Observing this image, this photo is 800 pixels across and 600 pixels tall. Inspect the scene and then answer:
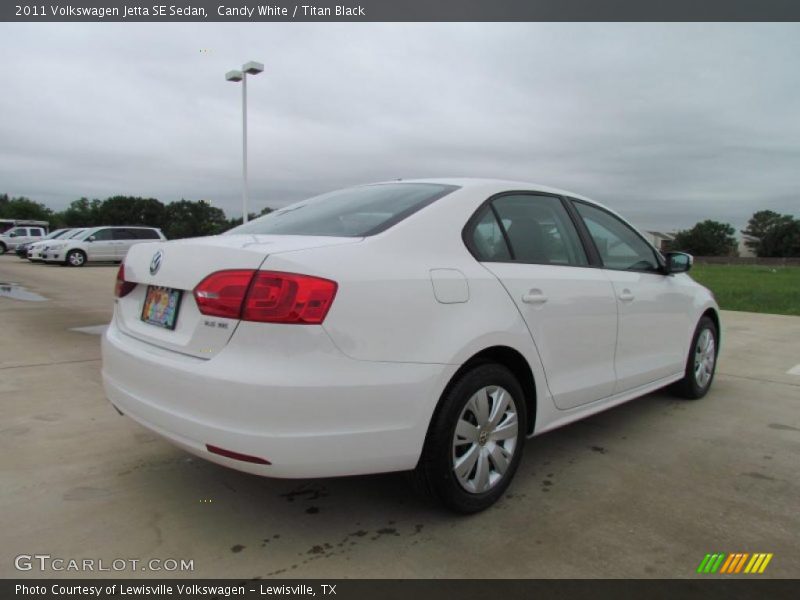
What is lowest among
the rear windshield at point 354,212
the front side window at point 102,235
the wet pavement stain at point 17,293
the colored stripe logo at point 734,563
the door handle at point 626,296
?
the colored stripe logo at point 734,563

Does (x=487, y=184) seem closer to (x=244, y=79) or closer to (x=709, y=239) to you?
(x=244, y=79)

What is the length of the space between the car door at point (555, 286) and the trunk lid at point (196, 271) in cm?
85

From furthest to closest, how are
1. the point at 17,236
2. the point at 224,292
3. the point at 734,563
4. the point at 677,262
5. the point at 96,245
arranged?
1. the point at 17,236
2. the point at 96,245
3. the point at 677,262
4. the point at 734,563
5. the point at 224,292

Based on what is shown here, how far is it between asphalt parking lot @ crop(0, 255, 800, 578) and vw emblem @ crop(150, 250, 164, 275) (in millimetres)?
1095

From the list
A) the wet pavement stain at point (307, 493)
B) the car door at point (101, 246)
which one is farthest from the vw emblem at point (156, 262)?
the car door at point (101, 246)

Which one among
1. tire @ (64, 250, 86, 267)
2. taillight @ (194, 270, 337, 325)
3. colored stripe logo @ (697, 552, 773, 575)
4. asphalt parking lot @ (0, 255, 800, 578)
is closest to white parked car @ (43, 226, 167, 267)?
tire @ (64, 250, 86, 267)

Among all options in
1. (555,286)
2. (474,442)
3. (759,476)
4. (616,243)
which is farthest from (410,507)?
(616,243)

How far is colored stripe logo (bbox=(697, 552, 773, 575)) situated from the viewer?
233cm

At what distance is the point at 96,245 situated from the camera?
77.6ft

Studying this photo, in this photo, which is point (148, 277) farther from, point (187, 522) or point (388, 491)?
point (388, 491)

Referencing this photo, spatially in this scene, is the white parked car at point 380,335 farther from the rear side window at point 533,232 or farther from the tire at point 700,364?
the tire at point 700,364

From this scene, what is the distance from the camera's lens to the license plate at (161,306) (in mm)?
2537

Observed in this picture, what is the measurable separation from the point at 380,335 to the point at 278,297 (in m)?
0.41
